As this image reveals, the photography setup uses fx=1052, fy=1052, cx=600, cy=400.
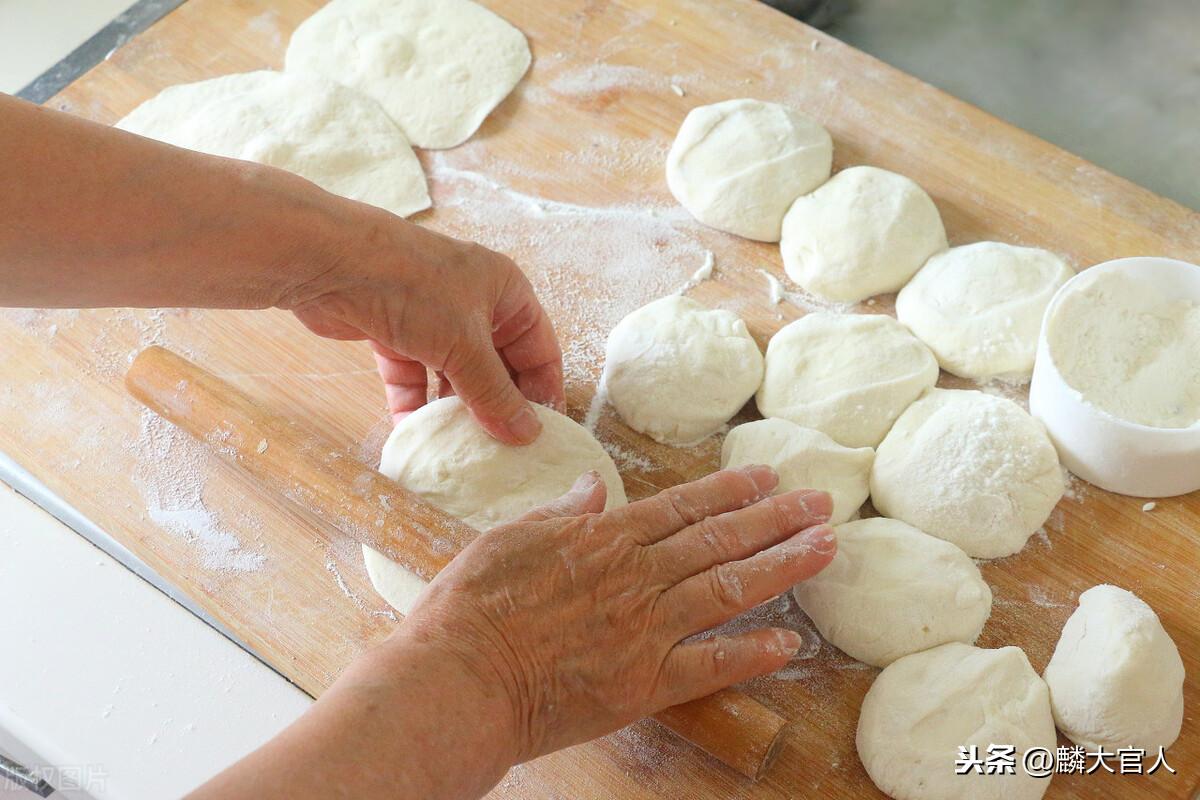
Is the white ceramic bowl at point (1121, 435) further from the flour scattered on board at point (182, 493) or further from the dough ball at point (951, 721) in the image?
the flour scattered on board at point (182, 493)

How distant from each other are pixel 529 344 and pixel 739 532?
0.50 metres

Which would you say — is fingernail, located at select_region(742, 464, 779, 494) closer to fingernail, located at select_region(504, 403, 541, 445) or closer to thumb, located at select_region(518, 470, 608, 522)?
thumb, located at select_region(518, 470, 608, 522)

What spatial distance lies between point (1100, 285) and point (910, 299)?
0.99ft

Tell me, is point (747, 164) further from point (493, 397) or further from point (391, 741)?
point (391, 741)

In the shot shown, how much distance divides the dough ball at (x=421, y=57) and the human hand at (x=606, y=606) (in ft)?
3.47

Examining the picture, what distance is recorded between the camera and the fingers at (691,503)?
1351mm

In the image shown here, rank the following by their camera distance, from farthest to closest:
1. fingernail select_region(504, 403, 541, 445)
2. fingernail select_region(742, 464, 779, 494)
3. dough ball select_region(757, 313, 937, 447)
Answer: dough ball select_region(757, 313, 937, 447) < fingernail select_region(504, 403, 541, 445) < fingernail select_region(742, 464, 779, 494)

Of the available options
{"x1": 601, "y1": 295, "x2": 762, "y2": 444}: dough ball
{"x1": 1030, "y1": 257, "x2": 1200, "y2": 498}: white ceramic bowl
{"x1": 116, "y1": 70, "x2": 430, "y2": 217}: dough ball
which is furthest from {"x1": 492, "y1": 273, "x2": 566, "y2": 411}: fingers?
{"x1": 1030, "y1": 257, "x2": 1200, "y2": 498}: white ceramic bowl

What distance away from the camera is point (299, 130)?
209 centimetres

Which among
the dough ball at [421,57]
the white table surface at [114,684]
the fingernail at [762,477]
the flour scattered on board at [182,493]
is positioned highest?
the dough ball at [421,57]

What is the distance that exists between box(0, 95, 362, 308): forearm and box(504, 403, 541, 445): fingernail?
35 centimetres

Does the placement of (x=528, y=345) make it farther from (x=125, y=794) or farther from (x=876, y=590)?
(x=125, y=794)

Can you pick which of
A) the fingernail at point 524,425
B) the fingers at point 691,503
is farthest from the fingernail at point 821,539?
the fingernail at point 524,425

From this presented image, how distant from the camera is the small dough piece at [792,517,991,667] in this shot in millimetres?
1476
